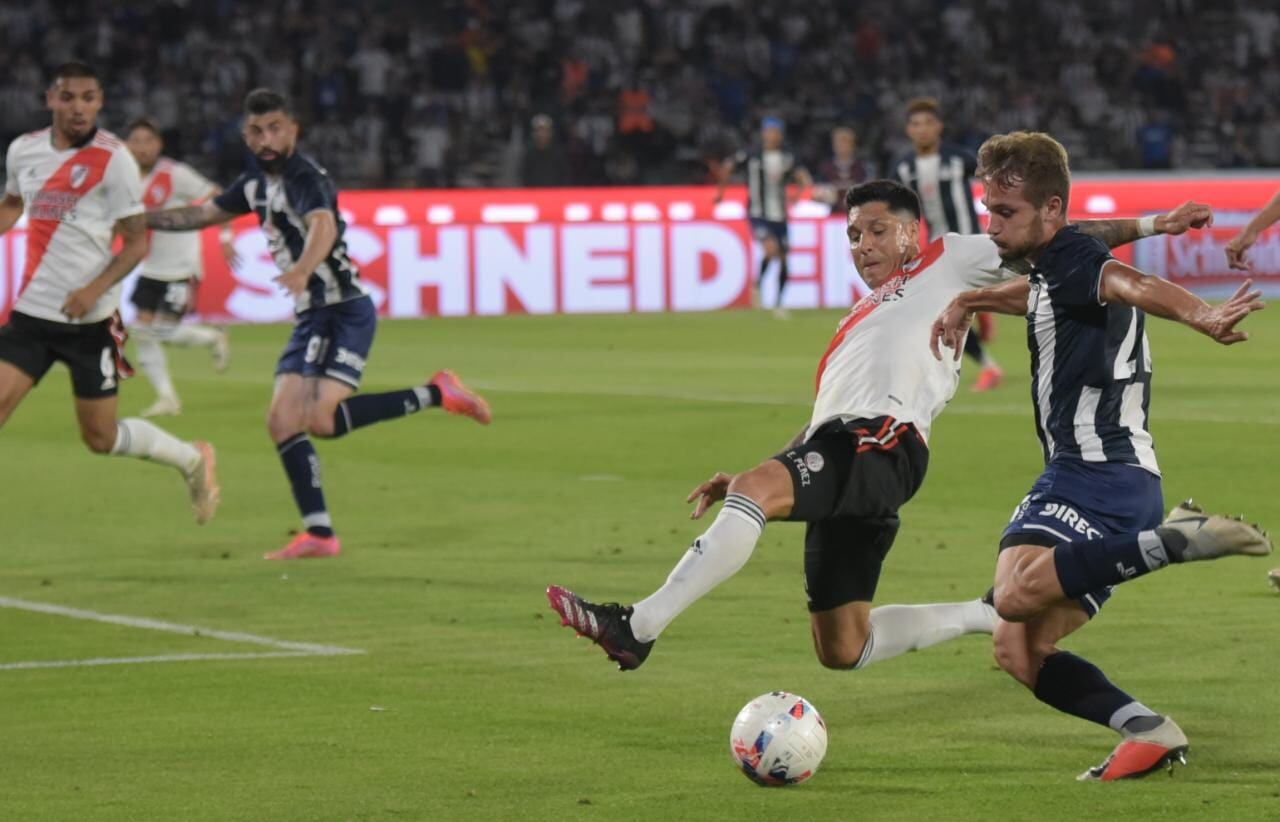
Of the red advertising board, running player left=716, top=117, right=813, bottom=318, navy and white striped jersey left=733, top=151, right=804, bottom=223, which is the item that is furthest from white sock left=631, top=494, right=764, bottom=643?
navy and white striped jersey left=733, top=151, right=804, bottom=223

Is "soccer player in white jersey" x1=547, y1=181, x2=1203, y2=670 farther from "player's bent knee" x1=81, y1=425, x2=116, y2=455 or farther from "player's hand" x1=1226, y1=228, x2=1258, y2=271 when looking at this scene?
"player's bent knee" x1=81, y1=425, x2=116, y2=455

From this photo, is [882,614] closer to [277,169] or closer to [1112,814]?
[1112,814]

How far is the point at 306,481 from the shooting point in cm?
1102

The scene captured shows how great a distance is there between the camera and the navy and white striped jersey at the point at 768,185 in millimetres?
27688

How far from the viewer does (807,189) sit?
28.0 metres

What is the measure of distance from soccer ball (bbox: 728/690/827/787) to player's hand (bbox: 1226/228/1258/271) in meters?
2.01

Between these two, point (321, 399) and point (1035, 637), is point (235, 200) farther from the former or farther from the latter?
point (1035, 637)

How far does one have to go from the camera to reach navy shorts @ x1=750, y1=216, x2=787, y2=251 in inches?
1096

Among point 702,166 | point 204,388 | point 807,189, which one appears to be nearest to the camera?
point 204,388

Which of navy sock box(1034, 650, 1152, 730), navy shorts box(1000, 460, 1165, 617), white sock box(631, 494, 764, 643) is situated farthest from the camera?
white sock box(631, 494, 764, 643)

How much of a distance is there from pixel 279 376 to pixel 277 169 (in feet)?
3.23

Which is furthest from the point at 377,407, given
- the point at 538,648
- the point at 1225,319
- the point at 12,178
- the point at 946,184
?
the point at 946,184

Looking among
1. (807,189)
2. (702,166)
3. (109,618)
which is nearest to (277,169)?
(109,618)

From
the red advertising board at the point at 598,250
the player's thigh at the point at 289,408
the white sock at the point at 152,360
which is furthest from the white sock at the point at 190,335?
the player's thigh at the point at 289,408
